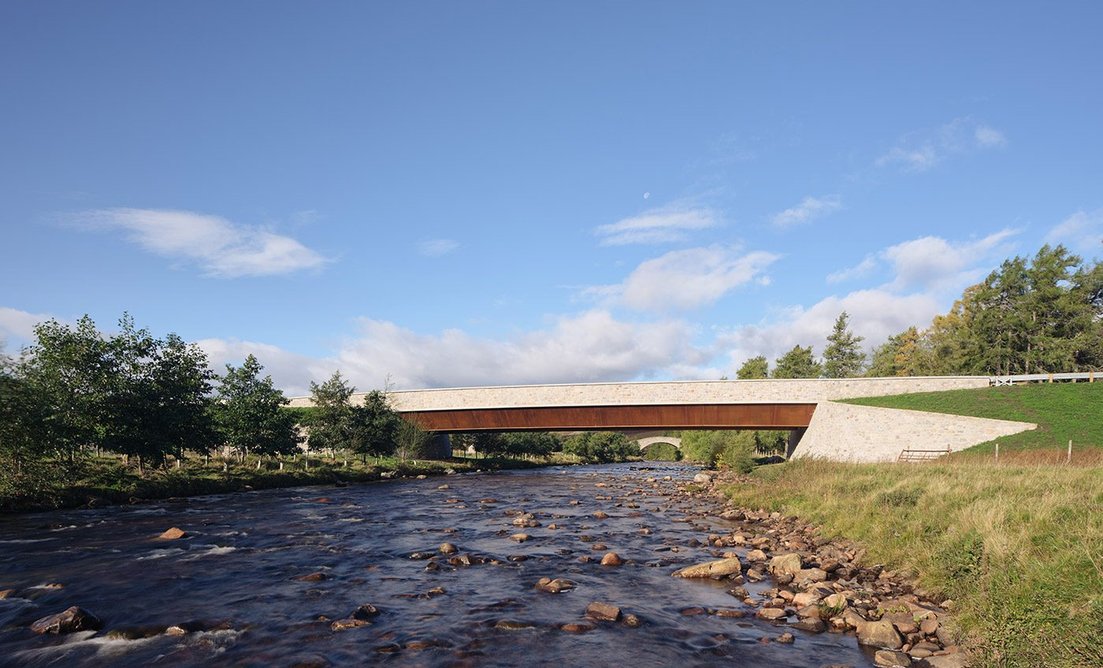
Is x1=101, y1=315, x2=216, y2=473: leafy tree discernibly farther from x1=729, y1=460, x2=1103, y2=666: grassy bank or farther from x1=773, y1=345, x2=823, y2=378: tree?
x1=773, y1=345, x2=823, y2=378: tree

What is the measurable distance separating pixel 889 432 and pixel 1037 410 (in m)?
10.5

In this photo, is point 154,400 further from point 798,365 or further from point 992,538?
point 798,365

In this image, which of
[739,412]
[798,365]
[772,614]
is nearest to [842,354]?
[798,365]

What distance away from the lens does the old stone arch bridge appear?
40.4 meters

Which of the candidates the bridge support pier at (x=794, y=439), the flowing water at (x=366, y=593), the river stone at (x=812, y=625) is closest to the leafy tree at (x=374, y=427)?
the flowing water at (x=366, y=593)

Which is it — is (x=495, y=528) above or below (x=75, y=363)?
below

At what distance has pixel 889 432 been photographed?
41.7 m

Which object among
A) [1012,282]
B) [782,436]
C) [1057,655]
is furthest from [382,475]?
[1012,282]

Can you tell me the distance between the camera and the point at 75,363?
34344mm

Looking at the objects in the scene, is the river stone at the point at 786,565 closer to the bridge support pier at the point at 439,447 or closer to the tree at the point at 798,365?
the bridge support pier at the point at 439,447

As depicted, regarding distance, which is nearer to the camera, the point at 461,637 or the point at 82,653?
the point at 82,653

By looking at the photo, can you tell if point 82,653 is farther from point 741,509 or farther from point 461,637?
point 741,509

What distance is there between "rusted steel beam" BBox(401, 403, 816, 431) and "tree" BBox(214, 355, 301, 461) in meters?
16.8

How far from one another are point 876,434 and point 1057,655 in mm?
39946
